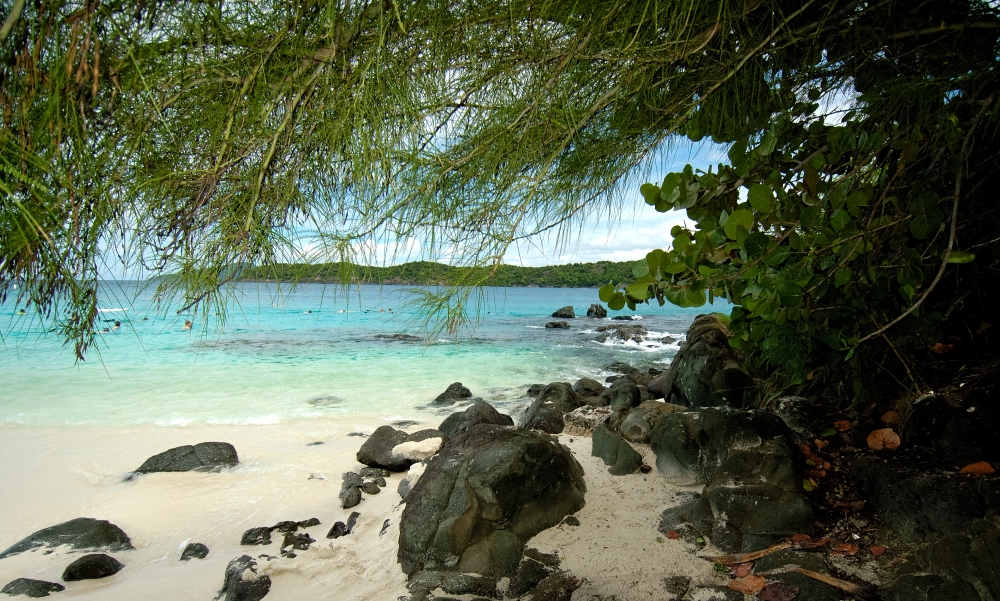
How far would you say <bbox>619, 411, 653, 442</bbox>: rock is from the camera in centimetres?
372

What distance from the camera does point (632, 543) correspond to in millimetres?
2441

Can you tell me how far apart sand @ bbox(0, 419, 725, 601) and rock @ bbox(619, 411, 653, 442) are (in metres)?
0.37

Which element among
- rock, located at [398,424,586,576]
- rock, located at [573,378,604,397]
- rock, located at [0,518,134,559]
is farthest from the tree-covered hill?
rock, located at [573,378,604,397]

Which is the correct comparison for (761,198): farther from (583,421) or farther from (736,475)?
(583,421)

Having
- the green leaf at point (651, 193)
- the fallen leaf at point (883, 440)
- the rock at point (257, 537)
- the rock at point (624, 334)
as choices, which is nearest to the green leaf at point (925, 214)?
the green leaf at point (651, 193)

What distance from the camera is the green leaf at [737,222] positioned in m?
1.93

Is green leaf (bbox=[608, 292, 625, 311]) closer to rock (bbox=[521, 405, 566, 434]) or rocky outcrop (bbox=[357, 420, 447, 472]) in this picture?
rock (bbox=[521, 405, 566, 434])

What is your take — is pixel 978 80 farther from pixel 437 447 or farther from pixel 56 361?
pixel 56 361

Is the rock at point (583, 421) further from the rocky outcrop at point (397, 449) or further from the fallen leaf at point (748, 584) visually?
the fallen leaf at point (748, 584)

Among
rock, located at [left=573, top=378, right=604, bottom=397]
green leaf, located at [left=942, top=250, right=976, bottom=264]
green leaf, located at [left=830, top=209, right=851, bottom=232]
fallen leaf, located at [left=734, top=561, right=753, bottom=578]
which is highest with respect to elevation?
green leaf, located at [left=830, top=209, right=851, bottom=232]

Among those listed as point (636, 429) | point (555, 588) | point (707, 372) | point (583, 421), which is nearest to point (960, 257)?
point (555, 588)

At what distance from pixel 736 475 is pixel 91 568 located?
3855mm

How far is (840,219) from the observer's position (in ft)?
5.94

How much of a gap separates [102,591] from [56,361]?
39.0 ft
